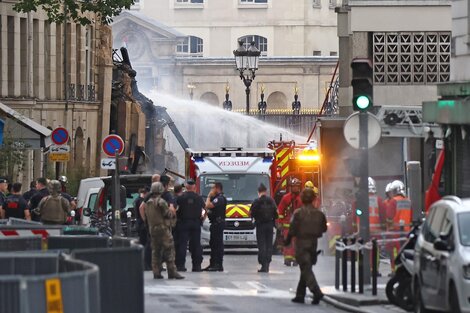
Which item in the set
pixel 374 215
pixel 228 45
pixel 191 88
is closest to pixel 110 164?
pixel 374 215

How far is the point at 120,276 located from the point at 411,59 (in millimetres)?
27558

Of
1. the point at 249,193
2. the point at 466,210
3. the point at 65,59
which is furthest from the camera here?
the point at 65,59

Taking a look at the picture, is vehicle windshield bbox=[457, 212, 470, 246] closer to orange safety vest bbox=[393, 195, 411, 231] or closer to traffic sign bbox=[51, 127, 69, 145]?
orange safety vest bbox=[393, 195, 411, 231]

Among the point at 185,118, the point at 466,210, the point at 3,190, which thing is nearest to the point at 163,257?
the point at 3,190

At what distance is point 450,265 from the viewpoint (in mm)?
19781

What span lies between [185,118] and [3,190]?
51935mm

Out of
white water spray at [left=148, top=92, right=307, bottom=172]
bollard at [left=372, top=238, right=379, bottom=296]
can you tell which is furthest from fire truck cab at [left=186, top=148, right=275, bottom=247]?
white water spray at [left=148, top=92, right=307, bottom=172]

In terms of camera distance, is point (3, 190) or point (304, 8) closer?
point (3, 190)

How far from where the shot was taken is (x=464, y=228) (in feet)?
65.8

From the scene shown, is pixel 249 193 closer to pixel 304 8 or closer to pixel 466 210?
pixel 466 210

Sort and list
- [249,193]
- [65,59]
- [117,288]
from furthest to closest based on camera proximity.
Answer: [65,59]
[249,193]
[117,288]

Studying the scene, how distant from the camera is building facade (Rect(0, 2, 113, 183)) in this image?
56.1 metres

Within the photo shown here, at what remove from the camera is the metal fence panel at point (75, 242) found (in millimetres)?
20938

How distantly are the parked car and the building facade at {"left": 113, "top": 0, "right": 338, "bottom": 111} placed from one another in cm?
9284
